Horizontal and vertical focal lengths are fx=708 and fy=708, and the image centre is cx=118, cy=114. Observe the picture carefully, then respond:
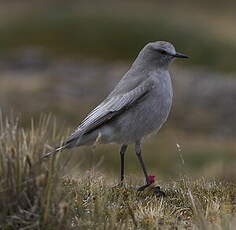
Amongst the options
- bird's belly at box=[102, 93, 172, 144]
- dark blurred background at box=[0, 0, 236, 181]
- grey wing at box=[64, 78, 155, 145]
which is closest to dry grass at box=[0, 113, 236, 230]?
grey wing at box=[64, 78, 155, 145]

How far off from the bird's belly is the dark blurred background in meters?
8.31

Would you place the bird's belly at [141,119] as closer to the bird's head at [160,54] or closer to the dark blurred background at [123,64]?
the bird's head at [160,54]

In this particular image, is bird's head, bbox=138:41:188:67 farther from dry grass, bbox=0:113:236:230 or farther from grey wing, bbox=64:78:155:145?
dry grass, bbox=0:113:236:230

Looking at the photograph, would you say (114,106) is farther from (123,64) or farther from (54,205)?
(123,64)

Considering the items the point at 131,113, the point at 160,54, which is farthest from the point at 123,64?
the point at 131,113

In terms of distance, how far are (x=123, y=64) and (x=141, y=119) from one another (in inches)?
1296

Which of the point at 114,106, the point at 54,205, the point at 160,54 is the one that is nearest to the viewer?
the point at 54,205

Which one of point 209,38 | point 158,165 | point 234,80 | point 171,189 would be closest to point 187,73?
point 234,80

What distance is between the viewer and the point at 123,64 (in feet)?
137

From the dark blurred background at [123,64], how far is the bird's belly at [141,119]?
8.31 m

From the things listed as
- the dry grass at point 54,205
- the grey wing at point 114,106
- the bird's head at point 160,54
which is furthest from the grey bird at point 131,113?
the dry grass at point 54,205

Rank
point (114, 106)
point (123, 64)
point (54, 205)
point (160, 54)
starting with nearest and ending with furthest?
point (54, 205) < point (114, 106) < point (160, 54) < point (123, 64)

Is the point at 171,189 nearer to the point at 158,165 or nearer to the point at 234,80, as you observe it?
the point at 158,165

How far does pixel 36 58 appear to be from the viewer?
40.1 m
